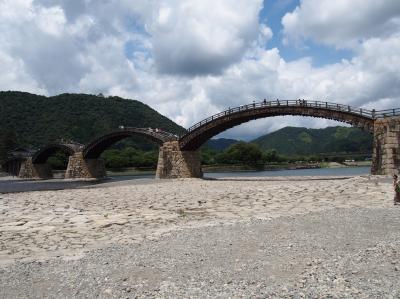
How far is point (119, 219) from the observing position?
575 inches

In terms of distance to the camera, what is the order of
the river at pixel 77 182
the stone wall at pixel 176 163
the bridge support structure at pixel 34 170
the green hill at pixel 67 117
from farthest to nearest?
the green hill at pixel 67 117
the bridge support structure at pixel 34 170
the stone wall at pixel 176 163
the river at pixel 77 182

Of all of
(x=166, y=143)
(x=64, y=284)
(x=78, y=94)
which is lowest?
(x=64, y=284)

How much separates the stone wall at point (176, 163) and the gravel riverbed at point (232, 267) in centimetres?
3540

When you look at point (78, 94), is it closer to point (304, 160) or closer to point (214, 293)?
point (304, 160)

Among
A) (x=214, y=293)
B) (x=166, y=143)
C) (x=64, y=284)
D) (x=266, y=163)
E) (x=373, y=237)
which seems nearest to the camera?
(x=214, y=293)

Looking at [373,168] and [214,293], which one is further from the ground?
[373,168]

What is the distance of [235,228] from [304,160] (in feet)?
441

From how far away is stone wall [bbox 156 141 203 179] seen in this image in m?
46.9

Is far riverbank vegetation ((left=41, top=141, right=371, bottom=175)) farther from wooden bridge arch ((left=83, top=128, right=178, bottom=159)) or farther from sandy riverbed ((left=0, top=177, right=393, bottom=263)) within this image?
sandy riverbed ((left=0, top=177, right=393, bottom=263))

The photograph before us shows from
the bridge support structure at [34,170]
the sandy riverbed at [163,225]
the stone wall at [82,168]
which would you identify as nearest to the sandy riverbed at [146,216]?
the sandy riverbed at [163,225]

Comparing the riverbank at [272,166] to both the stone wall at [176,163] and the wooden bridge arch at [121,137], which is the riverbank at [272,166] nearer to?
the wooden bridge arch at [121,137]

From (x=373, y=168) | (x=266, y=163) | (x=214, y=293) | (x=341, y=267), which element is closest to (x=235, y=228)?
(x=341, y=267)

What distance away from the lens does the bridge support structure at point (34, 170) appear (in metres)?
85.2

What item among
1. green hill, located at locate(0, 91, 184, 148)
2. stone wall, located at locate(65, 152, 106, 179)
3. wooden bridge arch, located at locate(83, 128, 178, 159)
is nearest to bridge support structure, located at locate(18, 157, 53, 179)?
stone wall, located at locate(65, 152, 106, 179)
